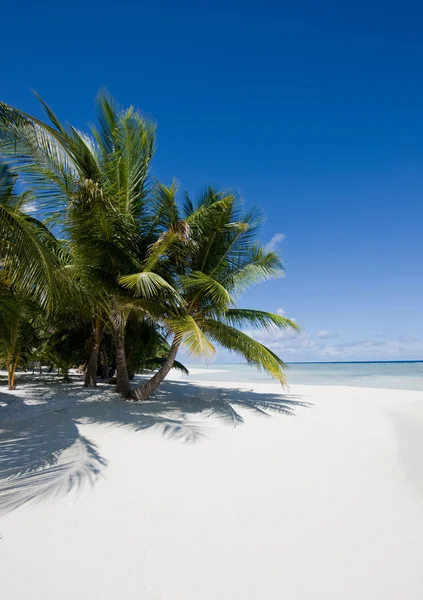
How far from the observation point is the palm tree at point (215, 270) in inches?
278

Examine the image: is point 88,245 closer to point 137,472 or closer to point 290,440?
point 137,472

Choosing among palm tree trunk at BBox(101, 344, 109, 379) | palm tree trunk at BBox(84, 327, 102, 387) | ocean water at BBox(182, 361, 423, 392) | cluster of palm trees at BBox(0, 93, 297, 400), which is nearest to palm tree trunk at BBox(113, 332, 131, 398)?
cluster of palm trees at BBox(0, 93, 297, 400)

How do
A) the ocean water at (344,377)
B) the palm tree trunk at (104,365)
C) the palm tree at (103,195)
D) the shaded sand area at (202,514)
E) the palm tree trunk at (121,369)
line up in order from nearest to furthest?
the shaded sand area at (202,514) < the palm tree at (103,195) < the palm tree trunk at (121,369) < the palm tree trunk at (104,365) < the ocean water at (344,377)

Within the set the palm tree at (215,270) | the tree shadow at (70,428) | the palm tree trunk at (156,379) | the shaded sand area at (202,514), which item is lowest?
the shaded sand area at (202,514)

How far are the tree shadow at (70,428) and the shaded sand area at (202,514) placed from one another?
28 mm

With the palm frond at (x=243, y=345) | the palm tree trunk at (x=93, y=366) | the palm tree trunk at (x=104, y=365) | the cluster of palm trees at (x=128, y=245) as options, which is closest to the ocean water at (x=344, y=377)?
the palm frond at (x=243, y=345)

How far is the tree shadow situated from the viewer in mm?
2898

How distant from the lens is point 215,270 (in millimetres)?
7602

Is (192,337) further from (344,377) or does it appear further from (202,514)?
(344,377)

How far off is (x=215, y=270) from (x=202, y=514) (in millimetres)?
5584

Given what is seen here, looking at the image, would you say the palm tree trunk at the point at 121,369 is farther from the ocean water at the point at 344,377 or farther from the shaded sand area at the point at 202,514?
the ocean water at the point at 344,377

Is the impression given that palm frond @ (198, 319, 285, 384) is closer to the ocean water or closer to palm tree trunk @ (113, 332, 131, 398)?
the ocean water

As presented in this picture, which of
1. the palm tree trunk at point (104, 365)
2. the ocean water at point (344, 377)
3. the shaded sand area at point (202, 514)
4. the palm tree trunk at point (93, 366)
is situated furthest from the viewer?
the ocean water at point (344, 377)

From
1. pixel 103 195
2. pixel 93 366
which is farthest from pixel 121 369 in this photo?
pixel 103 195
